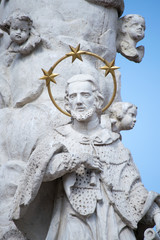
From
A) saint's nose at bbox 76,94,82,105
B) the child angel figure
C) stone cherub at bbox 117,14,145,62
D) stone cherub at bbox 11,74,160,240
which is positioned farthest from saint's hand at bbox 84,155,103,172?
stone cherub at bbox 117,14,145,62

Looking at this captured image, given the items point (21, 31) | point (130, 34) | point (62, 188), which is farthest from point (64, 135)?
point (130, 34)

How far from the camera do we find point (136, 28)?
8648mm

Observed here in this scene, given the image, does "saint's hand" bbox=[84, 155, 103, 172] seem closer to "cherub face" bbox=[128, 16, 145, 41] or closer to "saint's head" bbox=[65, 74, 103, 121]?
"saint's head" bbox=[65, 74, 103, 121]

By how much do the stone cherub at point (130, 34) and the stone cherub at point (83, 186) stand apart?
1.53 meters

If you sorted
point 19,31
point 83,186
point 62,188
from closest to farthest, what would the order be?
1. point 83,186
2. point 62,188
3. point 19,31

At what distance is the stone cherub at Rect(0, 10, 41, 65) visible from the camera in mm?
7964

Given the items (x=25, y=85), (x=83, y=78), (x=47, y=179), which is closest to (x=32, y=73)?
(x=25, y=85)

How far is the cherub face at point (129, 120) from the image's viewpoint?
7816mm

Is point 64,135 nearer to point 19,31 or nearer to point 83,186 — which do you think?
point 83,186

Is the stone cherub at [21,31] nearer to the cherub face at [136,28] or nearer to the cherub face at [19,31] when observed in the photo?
the cherub face at [19,31]

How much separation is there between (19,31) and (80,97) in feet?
4.01

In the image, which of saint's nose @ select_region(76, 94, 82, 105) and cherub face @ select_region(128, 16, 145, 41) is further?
cherub face @ select_region(128, 16, 145, 41)

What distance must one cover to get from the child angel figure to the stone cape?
110cm

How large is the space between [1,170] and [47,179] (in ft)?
2.86
